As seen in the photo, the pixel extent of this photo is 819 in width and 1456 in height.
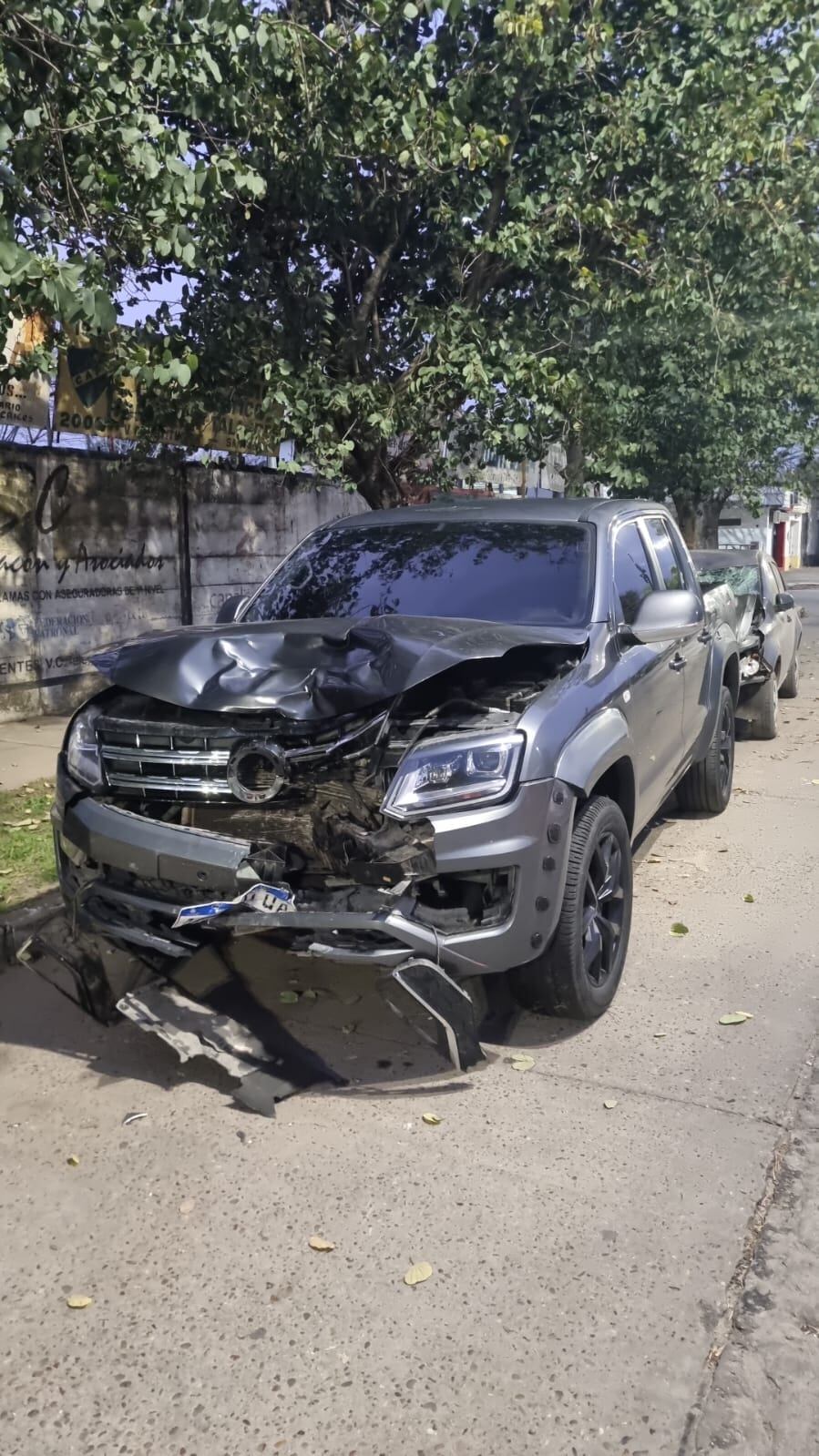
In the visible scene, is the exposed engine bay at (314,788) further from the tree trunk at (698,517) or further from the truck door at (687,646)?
the tree trunk at (698,517)

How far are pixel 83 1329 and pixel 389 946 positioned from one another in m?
1.25

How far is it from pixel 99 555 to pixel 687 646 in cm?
660

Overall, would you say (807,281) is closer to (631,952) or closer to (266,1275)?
(631,952)

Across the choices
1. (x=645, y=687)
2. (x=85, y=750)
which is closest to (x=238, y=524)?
(x=645, y=687)

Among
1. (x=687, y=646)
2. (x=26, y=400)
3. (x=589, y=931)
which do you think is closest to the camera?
(x=589, y=931)

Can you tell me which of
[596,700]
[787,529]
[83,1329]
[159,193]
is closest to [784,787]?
[596,700]

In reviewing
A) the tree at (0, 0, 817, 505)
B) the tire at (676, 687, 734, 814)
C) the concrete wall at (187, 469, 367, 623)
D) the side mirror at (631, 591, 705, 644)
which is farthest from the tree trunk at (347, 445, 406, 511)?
the side mirror at (631, 591, 705, 644)

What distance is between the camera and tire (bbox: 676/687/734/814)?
22.8 feet

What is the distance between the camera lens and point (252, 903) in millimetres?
3512

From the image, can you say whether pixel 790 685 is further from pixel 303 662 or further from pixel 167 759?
pixel 167 759

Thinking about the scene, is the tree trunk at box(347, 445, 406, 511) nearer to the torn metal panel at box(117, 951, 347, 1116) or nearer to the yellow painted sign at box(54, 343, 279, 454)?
the yellow painted sign at box(54, 343, 279, 454)

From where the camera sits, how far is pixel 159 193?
6.12 metres

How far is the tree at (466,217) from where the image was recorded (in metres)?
8.34

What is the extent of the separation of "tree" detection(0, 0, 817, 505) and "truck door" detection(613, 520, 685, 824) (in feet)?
10.7
